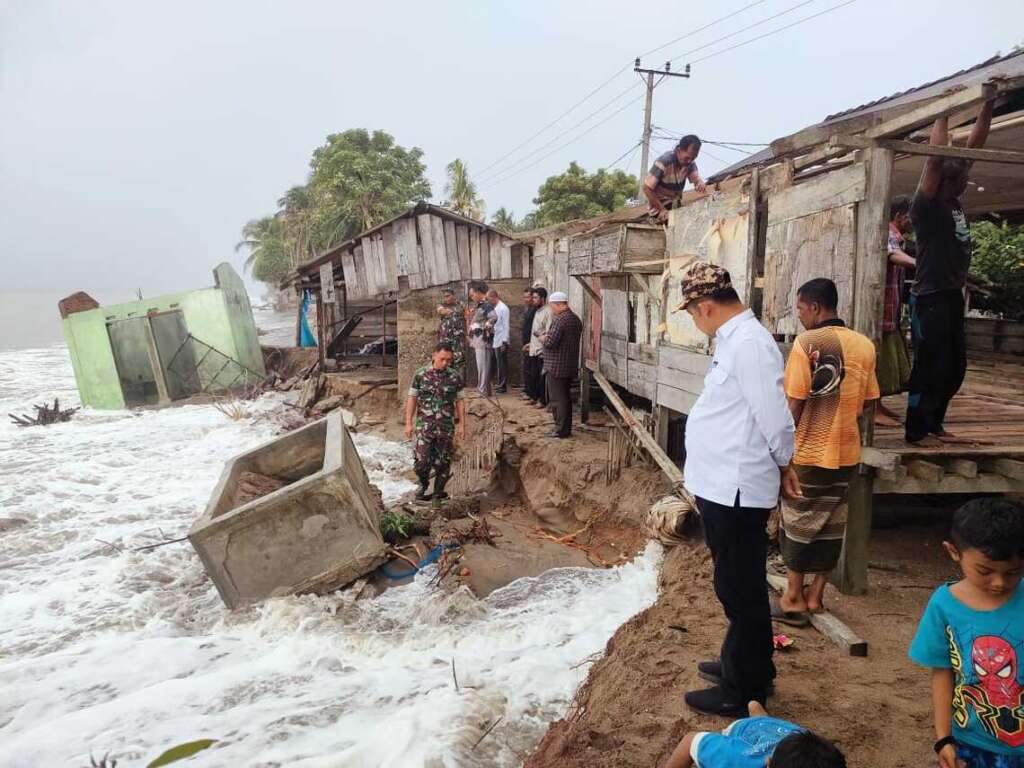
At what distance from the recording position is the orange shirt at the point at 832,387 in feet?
10.5

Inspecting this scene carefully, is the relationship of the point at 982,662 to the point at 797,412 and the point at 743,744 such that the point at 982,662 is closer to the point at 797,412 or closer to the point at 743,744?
the point at 743,744

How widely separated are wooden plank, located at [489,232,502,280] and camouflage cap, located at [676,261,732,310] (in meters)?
10.7

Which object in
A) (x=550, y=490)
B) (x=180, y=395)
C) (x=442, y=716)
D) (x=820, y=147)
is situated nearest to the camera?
(x=442, y=716)

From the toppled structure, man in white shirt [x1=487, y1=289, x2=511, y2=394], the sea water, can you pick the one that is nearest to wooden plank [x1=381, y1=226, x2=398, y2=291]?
man in white shirt [x1=487, y1=289, x2=511, y2=394]

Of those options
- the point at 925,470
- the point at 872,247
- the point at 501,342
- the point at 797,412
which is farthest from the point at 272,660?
the point at 501,342

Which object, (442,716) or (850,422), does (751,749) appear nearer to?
(850,422)

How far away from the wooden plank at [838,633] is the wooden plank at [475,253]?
10.7 m

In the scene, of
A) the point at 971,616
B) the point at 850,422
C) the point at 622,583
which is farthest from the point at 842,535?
the point at 622,583

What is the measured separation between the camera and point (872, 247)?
3469 mm

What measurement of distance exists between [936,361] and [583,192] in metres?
21.4

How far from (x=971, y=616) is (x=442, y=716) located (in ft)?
9.11

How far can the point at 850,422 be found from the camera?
3.27m

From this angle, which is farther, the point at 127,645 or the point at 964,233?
the point at 127,645

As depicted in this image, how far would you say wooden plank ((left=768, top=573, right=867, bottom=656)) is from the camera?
3.18 metres
